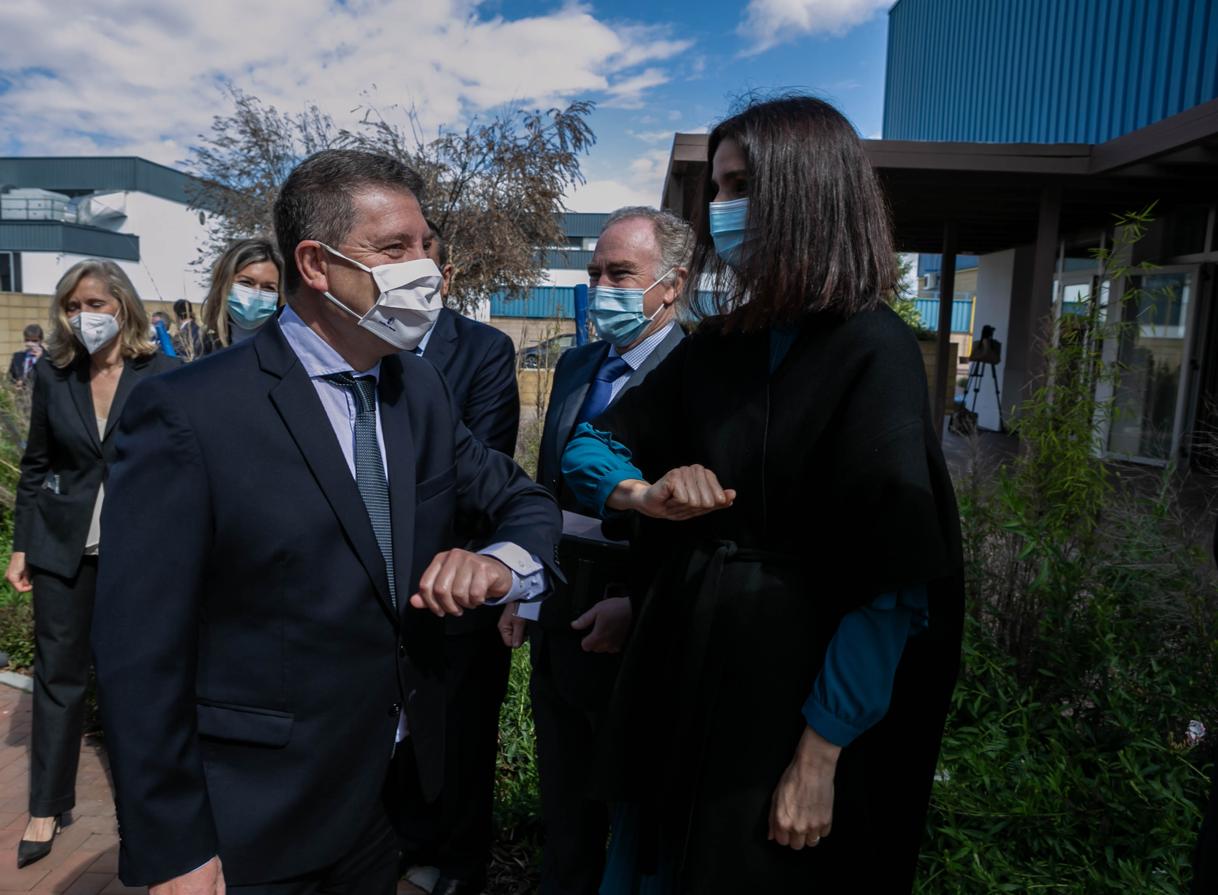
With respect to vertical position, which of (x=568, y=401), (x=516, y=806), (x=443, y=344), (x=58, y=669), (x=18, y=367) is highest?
(x=443, y=344)

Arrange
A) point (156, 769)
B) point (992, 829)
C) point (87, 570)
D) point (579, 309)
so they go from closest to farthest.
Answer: point (156, 769), point (992, 829), point (87, 570), point (579, 309)

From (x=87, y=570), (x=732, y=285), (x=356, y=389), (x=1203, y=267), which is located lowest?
(x=87, y=570)

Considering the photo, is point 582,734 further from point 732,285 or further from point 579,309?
point 579,309

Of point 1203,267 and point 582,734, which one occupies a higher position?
point 1203,267

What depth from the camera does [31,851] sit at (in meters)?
3.32

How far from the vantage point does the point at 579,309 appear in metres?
5.07

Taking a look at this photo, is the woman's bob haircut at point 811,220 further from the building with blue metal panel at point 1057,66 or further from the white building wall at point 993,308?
the white building wall at point 993,308

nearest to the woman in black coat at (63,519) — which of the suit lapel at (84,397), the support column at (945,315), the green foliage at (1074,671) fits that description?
the suit lapel at (84,397)

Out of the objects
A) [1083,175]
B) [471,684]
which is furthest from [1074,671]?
[1083,175]

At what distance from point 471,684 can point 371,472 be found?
1601 mm

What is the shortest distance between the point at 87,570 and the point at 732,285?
115 inches

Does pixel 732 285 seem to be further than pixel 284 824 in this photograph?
Yes

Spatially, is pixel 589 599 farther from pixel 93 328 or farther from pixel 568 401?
pixel 93 328

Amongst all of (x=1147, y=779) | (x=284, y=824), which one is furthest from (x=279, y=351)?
(x=1147, y=779)
